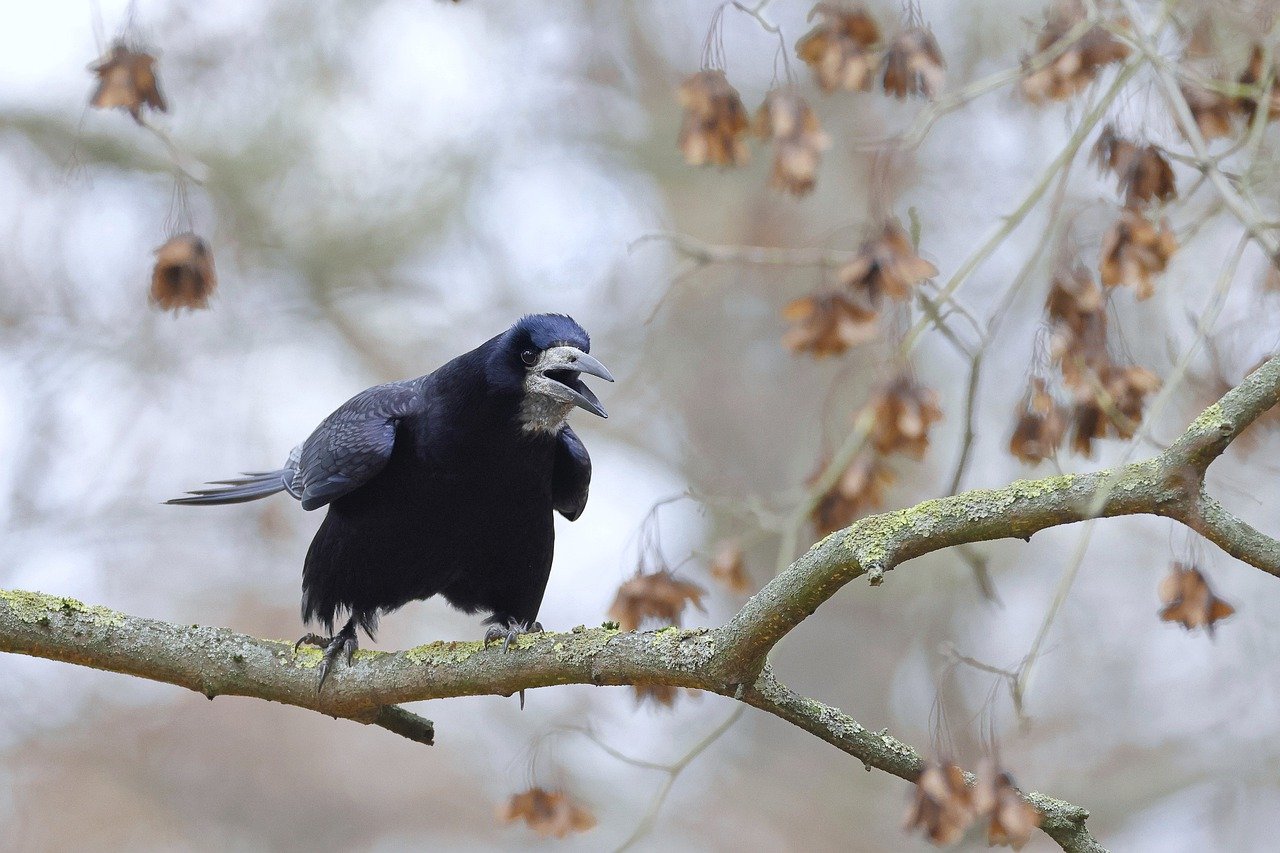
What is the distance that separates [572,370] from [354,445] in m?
0.91

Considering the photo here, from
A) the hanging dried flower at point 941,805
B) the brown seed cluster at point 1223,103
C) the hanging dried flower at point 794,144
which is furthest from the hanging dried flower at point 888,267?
the hanging dried flower at point 941,805

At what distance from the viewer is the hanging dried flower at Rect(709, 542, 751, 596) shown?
205 inches

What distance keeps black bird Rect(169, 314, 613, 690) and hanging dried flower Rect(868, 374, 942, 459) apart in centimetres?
102

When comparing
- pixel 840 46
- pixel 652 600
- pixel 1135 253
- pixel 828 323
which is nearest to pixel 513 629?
pixel 652 600

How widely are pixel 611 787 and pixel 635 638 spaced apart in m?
8.08

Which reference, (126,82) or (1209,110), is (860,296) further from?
(126,82)

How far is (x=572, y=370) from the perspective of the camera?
4664 millimetres

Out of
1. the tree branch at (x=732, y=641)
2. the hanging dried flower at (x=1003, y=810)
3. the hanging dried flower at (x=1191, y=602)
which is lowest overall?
the hanging dried flower at (x=1003, y=810)

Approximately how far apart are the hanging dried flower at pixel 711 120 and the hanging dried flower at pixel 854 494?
48.7 inches

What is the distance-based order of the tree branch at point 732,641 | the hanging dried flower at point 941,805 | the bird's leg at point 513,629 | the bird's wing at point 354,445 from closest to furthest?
1. the tree branch at point 732,641
2. the hanging dried flower at point 941,805
3. the bird's leg at point 513,629
4. the bird's wing at point 354,445

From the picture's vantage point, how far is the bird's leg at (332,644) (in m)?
4.06

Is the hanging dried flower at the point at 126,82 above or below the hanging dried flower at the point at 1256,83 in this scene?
below

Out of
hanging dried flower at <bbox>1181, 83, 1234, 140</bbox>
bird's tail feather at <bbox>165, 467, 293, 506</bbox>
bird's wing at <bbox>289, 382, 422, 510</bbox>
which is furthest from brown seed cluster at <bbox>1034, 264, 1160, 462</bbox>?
bird's tail feather at <bbox>165, 467, 293, 506</bbox>

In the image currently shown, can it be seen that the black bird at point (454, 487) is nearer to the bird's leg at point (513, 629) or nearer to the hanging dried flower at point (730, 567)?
the bird's leg at point (513, 629)
